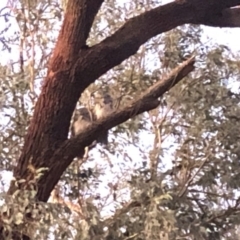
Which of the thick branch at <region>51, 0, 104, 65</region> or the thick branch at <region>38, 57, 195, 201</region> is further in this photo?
the thick branch at <region>51, 0, 104, 65</region>

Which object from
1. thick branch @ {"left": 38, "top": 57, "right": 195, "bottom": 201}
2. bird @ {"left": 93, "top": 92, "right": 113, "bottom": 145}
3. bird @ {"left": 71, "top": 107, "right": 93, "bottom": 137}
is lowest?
thick branch @ {"left": 38, "top": 57, "right": 195, "bottom": 201}

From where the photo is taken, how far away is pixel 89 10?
7.48 ft

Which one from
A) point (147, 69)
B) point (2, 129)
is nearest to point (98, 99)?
point (147, 69)

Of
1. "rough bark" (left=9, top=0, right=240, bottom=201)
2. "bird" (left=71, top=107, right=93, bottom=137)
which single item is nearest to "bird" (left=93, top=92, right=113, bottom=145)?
"bird" (left=71, top=107, right=93, bottom=137)

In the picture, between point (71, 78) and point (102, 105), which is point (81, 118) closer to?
point (102, 105)

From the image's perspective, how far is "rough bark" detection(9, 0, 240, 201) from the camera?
7.09 feet

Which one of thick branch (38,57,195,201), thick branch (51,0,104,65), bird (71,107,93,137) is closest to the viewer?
thick branch (38,57,195,201)

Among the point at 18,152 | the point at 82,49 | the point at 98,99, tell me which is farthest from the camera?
the point at 98,99

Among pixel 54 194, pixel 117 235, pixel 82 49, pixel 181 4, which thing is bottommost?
pixel 117 235

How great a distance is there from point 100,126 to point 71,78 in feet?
0.64

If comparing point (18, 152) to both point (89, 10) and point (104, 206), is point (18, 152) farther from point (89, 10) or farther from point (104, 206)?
point (89, 10)

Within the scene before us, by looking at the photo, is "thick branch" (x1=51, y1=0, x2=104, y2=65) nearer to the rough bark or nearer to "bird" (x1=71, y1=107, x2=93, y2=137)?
the rough bark

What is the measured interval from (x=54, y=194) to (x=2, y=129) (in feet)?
1.14

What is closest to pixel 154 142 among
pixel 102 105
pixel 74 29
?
pixel 102 105
